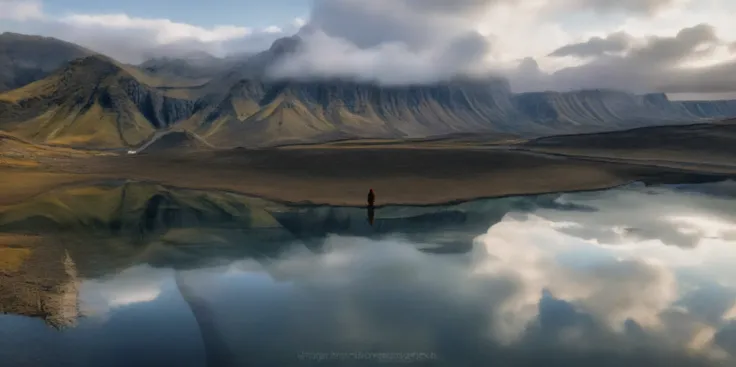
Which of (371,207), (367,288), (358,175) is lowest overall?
(367,288)

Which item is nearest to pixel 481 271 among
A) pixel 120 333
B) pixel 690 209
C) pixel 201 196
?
pixel 120 333

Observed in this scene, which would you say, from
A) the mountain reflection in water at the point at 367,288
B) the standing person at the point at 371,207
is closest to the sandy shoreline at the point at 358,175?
the standing person at the point at 371,207

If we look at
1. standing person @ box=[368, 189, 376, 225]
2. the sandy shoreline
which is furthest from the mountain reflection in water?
the sandy shoreline

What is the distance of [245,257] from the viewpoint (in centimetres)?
2970

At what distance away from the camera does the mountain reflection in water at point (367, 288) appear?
1761cm

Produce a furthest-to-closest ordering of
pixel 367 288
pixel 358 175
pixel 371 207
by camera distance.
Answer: pixel 358 175
pixel 371 207
pixel 367 288

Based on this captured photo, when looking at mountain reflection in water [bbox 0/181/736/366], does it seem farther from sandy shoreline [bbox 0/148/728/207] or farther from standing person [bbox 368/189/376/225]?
sandy shoreline [bbox 0/148/728/207]

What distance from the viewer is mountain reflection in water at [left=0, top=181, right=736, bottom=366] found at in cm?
1761

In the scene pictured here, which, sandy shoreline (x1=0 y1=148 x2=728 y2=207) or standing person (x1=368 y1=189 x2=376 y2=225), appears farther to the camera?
sandy shoreline (x1=0 y1=148 x2=728 y2=207)

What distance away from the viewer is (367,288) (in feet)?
79.5

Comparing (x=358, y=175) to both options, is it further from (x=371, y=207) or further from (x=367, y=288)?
(x=367, y=288)

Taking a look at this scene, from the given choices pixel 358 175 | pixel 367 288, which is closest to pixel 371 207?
pixel 358 175

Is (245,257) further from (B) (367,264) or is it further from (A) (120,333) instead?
(A) (120,333)

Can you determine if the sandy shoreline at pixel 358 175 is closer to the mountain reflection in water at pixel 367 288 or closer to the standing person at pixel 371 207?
the standing person at pixel 371 207
